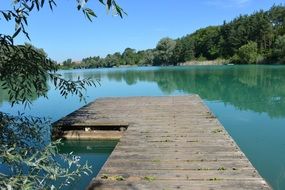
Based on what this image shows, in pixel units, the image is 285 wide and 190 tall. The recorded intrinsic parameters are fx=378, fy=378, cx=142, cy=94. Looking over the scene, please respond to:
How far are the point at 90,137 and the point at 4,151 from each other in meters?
6.32

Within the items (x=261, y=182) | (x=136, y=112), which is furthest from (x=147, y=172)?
(x=136, y=112)

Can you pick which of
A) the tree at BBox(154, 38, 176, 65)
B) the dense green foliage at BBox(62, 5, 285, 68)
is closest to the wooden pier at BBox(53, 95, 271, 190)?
the dense green foliage at BBox(62, 5, 285, 68)

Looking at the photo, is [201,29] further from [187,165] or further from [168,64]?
[187,165]

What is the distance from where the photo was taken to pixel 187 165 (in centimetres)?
446

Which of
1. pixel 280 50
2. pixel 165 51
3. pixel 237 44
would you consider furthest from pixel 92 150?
pixel 165 51

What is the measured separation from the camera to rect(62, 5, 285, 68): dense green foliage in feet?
206

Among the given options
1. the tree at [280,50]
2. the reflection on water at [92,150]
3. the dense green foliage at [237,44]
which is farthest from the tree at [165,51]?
the reflection on water at [92,150]

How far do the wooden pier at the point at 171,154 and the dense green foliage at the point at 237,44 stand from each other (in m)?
50.5

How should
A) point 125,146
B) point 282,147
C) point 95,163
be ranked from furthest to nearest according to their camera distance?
point 282,147 → point 95,163 → point 125,146

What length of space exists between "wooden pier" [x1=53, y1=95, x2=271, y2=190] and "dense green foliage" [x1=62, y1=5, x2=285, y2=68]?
5051 centimetres

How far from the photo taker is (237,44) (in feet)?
231

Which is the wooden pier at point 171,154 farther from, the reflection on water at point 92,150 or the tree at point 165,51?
the tree at point 165,51

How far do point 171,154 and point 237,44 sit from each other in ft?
225

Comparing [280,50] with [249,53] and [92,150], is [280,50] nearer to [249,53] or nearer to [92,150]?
[249,53]
